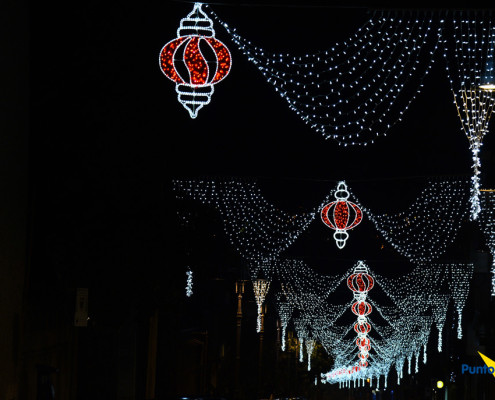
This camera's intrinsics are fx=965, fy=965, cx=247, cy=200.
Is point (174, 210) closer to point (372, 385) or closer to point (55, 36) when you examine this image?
point (55, 36)

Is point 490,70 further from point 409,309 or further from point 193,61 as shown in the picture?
point 409,309

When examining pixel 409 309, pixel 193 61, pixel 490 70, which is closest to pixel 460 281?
pixel 409 309

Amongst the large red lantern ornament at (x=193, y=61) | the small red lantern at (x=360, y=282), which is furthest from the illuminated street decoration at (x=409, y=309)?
the large red lantern ornament at (x=193, y=61)

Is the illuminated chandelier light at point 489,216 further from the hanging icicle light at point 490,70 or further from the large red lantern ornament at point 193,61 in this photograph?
the large red lantern ornament at point 193,61

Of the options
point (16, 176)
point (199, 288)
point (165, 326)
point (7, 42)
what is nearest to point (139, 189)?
point (16, 176)

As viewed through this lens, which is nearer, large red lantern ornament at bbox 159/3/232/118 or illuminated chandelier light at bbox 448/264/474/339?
large red lantern ornament at bbox 159/3/232/118

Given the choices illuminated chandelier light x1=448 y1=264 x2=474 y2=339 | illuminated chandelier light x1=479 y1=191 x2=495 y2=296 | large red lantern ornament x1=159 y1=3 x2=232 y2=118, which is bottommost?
large red lantern ornament x1=159 y1=3 x2=232 y2=118

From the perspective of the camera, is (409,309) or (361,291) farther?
(409,309)

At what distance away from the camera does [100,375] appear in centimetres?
2064

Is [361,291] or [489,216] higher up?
[489,216]

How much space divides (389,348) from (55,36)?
75.5 metres

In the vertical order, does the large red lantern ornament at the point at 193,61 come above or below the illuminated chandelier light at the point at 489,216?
below

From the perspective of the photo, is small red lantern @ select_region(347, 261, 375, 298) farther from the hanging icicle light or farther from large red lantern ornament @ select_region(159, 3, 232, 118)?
large red lantern ornament @ select_region(159, 3, 232, 118)

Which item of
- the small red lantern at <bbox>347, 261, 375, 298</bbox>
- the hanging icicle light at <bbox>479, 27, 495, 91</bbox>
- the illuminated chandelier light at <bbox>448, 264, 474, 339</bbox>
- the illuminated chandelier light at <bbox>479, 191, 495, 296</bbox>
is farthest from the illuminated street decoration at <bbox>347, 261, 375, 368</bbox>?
the hanging icicle light at <bbox>479, 27, 495, 91</bbox>
